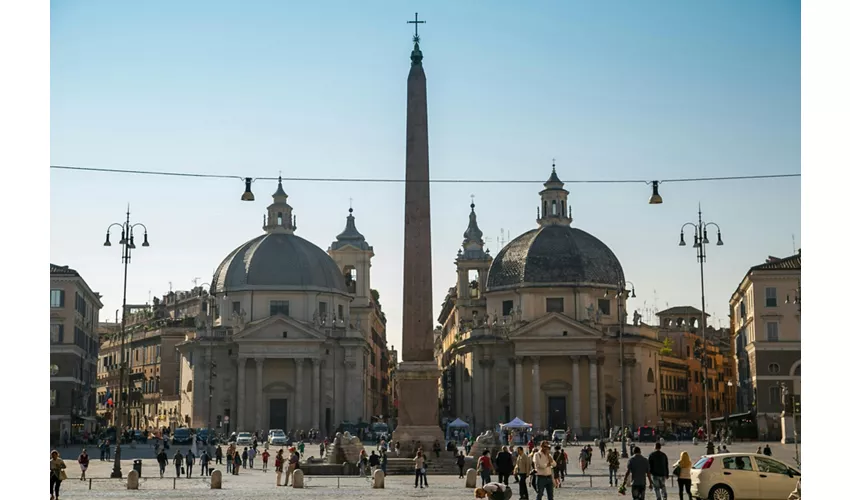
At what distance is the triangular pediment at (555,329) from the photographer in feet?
318

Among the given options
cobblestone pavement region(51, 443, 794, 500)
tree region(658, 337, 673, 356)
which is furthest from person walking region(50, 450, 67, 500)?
tree region(658, 337, 673, 356)

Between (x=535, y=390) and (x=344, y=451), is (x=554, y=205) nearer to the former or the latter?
(x=535, y=390)

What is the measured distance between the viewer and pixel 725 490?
2823 cm

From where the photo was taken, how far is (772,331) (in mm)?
82438

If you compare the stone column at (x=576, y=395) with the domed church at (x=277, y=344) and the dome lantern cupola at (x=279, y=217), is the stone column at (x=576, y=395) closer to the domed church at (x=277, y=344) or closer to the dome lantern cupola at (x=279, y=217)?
the domed church at (x=277, y=344)

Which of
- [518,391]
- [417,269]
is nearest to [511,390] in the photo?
[518,391]

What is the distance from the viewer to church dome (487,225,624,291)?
102 metres

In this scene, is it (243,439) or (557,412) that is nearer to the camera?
(243,439)

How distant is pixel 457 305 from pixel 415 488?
9083cm

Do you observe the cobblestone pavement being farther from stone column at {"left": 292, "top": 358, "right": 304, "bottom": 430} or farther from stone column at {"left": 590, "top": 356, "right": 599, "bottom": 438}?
stone column at {"left": 292, "top": 358, "right": 304, "bottom": 430}

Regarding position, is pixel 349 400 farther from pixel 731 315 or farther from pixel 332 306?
pixel 731 315

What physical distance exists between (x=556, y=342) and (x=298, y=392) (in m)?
19.4

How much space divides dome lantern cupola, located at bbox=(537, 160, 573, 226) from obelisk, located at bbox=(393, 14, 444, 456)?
61.4 metres

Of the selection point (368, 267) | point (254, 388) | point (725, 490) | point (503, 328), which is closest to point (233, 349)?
point (254, 388)
